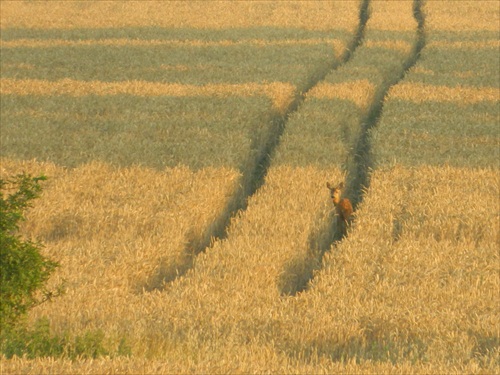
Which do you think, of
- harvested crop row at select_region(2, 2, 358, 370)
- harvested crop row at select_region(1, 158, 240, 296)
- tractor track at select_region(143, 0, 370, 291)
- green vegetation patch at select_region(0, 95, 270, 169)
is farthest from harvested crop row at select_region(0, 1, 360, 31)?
harvested crop row at select_region(1, 158, 240, 296)

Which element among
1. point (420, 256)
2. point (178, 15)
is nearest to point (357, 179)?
point (420, 256)

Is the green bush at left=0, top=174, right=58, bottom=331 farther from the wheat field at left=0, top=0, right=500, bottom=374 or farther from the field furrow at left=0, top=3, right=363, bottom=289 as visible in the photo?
the field furrow at left=0, top=3, right=363, bottom=289

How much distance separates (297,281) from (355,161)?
18.5ft

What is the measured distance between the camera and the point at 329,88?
19.1m

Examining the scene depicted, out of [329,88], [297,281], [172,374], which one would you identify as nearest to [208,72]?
[329,88]

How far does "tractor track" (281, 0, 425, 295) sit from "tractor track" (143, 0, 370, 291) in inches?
41.6

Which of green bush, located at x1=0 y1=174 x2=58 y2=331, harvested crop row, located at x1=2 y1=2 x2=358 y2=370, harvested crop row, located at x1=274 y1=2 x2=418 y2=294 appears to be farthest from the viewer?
harvested crop row, located at x1=274 y1=2 x2=418 y2=294

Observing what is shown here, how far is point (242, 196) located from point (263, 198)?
938 millimetres

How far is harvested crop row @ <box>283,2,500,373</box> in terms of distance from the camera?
731 centimetres

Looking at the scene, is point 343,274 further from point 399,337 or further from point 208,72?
point 208,72

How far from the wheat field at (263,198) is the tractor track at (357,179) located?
0.13 feet

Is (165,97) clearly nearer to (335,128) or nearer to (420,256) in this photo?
(335,128)

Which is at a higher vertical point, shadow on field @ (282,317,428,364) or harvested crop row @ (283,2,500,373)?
shadow on field @ (282,317,428,364)

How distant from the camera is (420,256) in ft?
31.8
